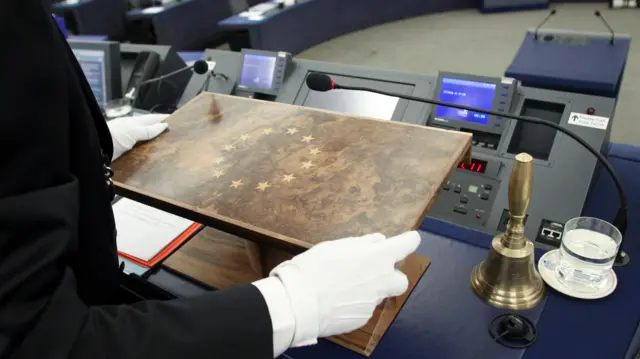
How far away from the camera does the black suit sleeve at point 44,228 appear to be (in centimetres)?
44

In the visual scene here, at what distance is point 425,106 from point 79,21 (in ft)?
13.2

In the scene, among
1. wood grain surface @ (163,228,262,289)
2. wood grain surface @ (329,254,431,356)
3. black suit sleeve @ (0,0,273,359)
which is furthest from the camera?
wood grain surface @ (163,228,262,289)

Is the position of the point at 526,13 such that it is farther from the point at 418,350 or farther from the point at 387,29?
the point at 418,350

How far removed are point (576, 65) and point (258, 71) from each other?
0.88m

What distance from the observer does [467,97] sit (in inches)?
46.0

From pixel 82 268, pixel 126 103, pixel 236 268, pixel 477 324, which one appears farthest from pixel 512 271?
pixel 126 103

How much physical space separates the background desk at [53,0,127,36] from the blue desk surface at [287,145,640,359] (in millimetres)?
4357

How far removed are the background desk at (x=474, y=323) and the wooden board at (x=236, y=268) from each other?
0.04ft

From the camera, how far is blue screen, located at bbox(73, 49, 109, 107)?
1.77 meters

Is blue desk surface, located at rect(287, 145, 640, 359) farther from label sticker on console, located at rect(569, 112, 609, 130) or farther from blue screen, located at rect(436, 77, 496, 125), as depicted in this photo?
blue screen, located at rect(436, 77, 496, 125)

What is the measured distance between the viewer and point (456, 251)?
90 centimetres

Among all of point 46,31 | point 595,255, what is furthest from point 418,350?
point 46,31

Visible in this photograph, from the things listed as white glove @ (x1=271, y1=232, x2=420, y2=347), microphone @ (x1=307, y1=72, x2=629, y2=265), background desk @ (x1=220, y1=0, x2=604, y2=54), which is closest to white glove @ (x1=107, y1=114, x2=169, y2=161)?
microphone @ (x1=307, y1=72, x2=629, y2=265)

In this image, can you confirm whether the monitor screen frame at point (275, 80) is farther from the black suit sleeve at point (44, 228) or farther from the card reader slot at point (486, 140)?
the black suit sleeve at point (44, 228)
